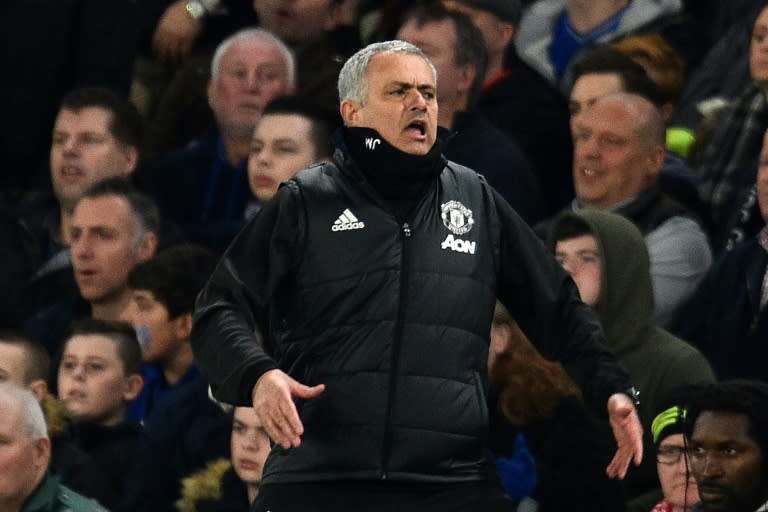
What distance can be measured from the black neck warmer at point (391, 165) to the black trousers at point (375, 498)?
727 millimetres

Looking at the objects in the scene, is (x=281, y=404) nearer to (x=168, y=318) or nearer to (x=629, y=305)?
(x=629, y=305)

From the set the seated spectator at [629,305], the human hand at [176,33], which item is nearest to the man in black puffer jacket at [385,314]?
the seated spectator at [629,305]

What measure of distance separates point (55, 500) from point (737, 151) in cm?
311

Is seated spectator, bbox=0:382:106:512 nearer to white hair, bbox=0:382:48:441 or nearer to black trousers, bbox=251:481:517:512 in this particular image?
white hair, bbox=0:382:48:441

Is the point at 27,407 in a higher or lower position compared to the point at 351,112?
lower

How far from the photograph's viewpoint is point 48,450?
7668mm

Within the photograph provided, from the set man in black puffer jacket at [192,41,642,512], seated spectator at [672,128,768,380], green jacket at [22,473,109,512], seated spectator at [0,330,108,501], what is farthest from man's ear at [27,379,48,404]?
man in black puffer jacket at [192,41,642,512]

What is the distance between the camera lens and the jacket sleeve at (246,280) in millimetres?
5305

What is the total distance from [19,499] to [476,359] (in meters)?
2.71

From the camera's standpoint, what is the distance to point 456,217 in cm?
545

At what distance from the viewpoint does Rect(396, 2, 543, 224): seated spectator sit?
8633 mm

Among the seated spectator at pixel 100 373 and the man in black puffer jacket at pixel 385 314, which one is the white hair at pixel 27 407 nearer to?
the seated spectator at pixel 100 373

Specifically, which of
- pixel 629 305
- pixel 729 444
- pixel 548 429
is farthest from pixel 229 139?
pixel 729 444

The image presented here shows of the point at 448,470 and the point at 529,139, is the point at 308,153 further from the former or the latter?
Result: the point at 448,470
